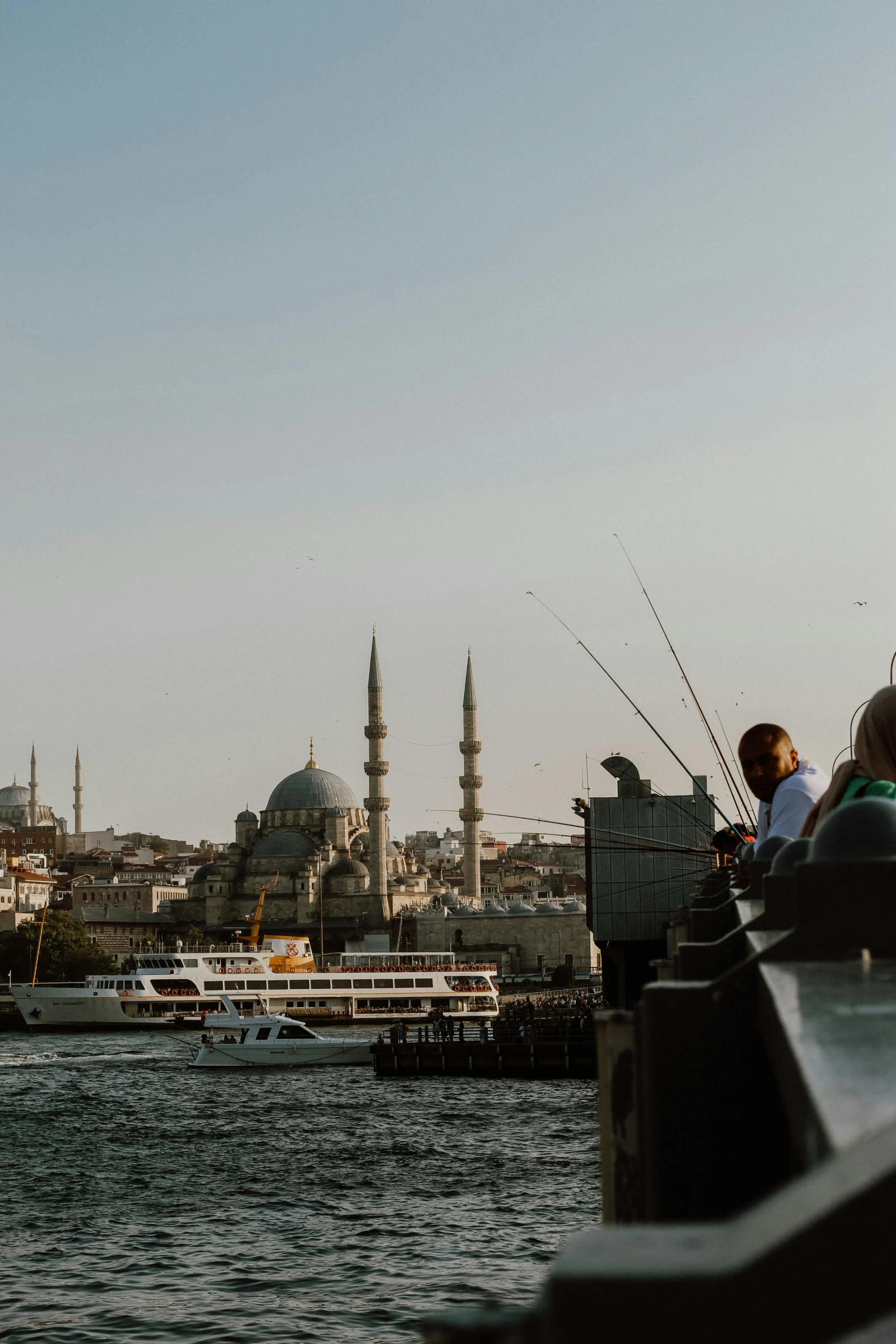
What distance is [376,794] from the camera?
70.8m

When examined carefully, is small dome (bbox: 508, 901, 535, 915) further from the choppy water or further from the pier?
the pier

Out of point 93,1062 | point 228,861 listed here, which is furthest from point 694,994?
point 228,861

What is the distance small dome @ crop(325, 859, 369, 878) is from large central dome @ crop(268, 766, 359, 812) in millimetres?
6612

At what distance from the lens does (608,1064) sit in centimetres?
199

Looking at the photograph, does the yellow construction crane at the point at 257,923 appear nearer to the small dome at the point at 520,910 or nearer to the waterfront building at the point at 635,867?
the small dome at the point at 520,910

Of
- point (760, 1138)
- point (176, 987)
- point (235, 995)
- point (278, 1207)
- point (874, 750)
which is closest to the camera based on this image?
point (760, 1138)

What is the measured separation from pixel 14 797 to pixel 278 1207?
4356 inches

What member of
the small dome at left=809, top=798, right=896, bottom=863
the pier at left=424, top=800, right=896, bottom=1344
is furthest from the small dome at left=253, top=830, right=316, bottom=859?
the small dome at left=809, top=798, right=896, bottom=863

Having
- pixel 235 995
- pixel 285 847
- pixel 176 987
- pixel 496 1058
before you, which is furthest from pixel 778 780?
pixel 285 847

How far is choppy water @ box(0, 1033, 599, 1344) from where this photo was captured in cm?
1141

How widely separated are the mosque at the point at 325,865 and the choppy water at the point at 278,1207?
144 feet

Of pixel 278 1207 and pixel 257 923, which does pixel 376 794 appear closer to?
pixel 257 923

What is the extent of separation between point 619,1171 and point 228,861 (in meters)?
83.4

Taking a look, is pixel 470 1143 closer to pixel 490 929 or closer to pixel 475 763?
pixel 475 763
